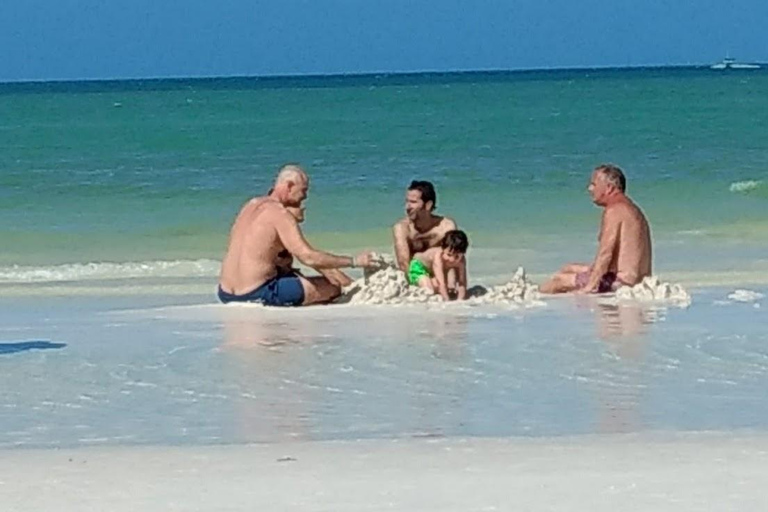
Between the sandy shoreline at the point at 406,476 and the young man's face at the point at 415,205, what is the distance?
180 inches

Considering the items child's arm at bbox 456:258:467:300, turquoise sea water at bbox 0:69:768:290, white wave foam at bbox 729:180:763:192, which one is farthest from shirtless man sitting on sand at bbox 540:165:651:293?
white wave foam at bbox 729:180:763:192

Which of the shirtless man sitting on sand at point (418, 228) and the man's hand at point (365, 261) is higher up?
the shirtless man sitting on sand at point (418, 228)

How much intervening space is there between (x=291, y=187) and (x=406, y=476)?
499cm

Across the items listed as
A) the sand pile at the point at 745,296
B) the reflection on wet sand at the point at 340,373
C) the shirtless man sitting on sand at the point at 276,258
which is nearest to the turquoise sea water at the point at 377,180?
the sand pile at the point at 745,296

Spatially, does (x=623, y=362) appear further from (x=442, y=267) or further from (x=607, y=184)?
(x=607, y=184)

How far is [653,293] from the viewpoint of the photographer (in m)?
10.2

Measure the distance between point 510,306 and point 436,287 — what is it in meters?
0.46

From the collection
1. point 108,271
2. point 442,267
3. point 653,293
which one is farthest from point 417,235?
point 108,271

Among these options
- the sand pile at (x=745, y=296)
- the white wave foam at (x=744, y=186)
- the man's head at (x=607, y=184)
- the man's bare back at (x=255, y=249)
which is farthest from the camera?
the white wave foam at (x=744, y=186)

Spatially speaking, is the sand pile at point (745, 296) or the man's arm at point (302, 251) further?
the sand pile at point (745, 296)

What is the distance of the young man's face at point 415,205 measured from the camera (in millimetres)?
10492

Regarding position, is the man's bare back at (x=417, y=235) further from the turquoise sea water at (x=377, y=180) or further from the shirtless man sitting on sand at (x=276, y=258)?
the turquoise sea water at (x=377, y=180)

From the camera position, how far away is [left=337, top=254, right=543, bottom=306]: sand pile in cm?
1009

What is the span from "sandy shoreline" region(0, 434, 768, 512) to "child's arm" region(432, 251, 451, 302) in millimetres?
4188
